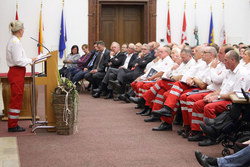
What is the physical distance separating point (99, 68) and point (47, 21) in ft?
11.7

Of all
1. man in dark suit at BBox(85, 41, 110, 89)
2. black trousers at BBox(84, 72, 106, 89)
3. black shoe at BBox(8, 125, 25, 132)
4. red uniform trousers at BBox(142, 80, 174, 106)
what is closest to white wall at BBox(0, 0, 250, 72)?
man in dark suit at BBox(85, 41, 110, 89)

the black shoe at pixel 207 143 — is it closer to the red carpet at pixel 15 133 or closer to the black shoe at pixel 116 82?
the red carpet at pixel 15 133

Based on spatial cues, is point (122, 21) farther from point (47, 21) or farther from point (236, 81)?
point (236, 81)

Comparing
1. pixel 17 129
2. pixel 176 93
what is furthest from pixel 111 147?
pixel 17 129

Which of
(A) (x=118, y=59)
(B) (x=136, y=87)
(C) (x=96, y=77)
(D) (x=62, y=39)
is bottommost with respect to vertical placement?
(B) (x=136, y=87)

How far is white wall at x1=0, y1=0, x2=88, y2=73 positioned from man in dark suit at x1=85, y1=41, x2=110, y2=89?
115 inches

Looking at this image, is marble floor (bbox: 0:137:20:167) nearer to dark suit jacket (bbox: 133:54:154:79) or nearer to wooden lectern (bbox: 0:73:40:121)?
wooden lectern (bbox: 0:73:40:121)

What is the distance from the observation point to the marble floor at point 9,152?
4023mm

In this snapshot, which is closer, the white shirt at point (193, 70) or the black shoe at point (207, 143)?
the black shoe at point (207, 143)

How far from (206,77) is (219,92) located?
574 millimetres

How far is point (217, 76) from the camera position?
5.06 meters

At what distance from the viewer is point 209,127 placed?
4.25 meters

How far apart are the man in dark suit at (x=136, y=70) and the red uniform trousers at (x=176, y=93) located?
296cm

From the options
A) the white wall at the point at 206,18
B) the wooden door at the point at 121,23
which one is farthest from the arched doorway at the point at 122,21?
the white wall at the point at 206,18
